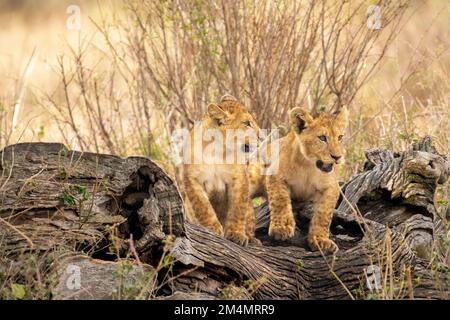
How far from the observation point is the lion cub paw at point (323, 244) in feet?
22.4

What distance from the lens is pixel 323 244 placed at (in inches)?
271

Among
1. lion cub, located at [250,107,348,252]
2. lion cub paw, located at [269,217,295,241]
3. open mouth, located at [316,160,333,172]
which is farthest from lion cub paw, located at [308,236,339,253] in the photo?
open mouth, located at [316,160,333,172]

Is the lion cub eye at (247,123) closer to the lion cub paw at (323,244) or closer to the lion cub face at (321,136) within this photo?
the lion cub face at (321,136)

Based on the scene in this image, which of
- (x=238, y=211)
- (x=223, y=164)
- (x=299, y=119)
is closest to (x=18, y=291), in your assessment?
(x=238, y=211)

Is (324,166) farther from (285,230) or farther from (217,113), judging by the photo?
(217,113)

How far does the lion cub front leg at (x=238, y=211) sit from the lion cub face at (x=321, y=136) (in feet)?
1.71

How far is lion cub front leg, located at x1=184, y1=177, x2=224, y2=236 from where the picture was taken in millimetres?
7094

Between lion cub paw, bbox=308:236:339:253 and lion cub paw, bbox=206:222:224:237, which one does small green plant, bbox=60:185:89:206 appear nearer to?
lion cub paw, bbox=206:222:224:237

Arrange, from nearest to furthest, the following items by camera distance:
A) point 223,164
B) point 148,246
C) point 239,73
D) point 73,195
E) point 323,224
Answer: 1. point 148,246
2. point 73,195
3. point 323,224
4. point 223,164
5. point 239,73

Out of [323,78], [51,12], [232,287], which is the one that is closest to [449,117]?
[323,78]

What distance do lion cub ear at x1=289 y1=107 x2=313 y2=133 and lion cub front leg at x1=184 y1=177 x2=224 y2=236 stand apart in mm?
849

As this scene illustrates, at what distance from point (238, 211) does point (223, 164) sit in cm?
40

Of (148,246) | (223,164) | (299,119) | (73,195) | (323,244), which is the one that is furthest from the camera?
(299,119)

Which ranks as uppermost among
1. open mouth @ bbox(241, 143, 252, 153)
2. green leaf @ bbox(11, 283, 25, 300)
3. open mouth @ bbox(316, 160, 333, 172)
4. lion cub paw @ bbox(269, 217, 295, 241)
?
open mouth @ bbox(241, 143, 252, 153)
